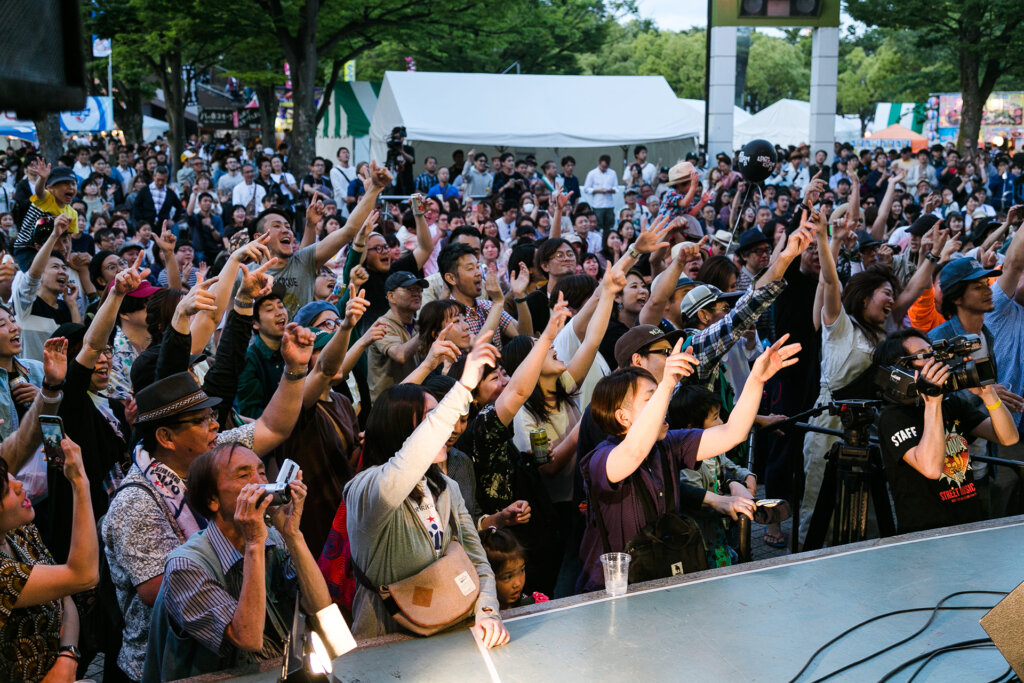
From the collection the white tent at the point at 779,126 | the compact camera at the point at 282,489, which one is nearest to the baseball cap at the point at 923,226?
the compact camera at the point at 282,489

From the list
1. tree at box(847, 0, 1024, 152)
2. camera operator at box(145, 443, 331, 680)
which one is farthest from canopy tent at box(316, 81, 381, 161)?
camera operator at box(145, 443, 331, 680)

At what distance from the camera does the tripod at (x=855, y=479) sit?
14.2 feet

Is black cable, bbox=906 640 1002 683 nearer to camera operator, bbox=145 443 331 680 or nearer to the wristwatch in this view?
camera operator, bbox=145 443 331 680

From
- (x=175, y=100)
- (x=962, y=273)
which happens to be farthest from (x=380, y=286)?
(x=175, y=100)

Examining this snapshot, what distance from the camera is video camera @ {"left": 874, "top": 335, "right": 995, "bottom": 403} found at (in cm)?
409

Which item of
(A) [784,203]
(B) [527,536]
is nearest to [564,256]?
(B) [527,536]

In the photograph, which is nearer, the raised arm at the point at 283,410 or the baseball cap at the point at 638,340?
the raised arm at the point at 283,410

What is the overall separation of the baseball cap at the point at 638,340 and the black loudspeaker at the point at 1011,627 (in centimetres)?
214

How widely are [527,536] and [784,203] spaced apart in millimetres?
10334

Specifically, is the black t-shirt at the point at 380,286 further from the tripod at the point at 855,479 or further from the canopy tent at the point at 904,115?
the canopy tent at the point at 904,115

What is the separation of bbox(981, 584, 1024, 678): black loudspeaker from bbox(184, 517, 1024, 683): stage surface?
312 millimetres

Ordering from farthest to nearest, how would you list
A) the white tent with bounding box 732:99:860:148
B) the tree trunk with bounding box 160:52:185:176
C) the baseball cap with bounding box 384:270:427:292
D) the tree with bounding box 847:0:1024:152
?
the white tent with bounding box 732:99:860:148, the tree trunk with bounding box 160:52:185:176, the tree with bounding box 847:0:1024:152, the baseball cap with bounding box 384:270:427:292

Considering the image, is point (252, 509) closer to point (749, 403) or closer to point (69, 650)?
point (69, 650)

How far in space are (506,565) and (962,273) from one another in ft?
11.2
